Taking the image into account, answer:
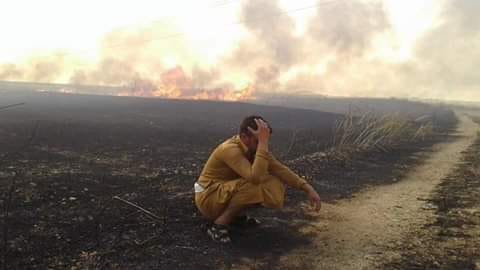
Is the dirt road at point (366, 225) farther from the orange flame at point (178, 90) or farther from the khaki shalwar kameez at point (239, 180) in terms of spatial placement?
the orange flame at point (178, 90)

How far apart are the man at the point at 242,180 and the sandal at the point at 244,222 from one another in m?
0.08

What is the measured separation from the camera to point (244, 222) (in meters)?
6.63

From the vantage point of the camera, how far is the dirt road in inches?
229

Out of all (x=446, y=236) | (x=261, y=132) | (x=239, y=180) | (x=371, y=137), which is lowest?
(x=446, y=236)

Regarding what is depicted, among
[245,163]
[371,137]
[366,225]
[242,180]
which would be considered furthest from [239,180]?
[371,137]

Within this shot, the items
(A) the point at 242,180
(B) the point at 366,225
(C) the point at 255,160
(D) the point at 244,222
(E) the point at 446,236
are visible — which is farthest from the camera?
(B) the point at 366,225

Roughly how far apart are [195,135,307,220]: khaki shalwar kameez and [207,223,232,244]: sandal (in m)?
0.18

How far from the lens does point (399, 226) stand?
24.0ft

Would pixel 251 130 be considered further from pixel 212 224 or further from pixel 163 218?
pixel 163 218

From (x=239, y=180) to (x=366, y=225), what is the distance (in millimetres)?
2415

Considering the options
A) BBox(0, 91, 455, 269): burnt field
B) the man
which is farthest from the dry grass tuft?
the man

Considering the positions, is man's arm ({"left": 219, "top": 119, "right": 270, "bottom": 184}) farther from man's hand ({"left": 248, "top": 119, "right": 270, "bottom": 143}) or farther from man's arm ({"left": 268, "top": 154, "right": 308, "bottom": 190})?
man's arm ({"left": 268, "top": 154, "right": 308, "bottom": 190})

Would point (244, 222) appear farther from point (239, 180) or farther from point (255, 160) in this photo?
point (255, 160)

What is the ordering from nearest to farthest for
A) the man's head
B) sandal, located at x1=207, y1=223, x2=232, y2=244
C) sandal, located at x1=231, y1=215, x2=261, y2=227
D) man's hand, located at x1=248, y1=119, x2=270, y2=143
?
man's hand, located at x1=248, y1=119, x2=270, y2=143, the man's head, sandal, located at x1=207, y1=223, x2=232, y2=244, sandal, located at x1=231, y1=215, x2=261, y2=227
